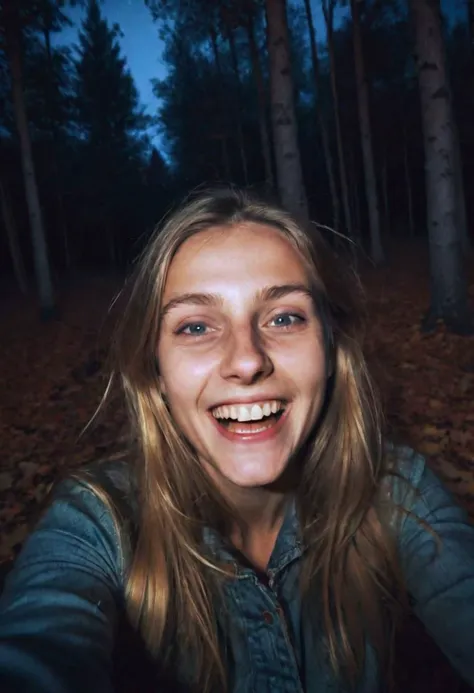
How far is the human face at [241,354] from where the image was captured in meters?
1.48

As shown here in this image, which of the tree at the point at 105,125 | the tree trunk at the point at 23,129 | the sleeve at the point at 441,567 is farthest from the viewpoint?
the tree at the point at 105,125

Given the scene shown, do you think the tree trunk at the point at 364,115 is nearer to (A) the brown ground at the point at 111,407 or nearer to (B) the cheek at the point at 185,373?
(A) the brown ground at the point at 111,407

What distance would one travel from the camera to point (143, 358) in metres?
1.68

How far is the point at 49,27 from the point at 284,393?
15.2 m

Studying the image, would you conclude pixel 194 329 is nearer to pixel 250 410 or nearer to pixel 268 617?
pixel 250 410

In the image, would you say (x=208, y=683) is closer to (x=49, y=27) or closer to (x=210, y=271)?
(x=210, y=271)

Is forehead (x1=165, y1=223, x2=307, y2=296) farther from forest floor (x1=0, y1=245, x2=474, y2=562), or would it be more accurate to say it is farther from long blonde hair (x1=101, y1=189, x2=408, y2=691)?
forest floor (x1=0, y1=245, x2=474, y2=562)

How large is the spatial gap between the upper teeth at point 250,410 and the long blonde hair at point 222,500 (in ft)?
0.97

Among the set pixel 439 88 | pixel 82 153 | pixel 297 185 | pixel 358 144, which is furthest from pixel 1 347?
pixel 358 144

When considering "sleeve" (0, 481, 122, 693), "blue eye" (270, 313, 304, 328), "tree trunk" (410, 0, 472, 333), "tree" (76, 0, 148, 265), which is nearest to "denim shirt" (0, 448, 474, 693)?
"sleeve" (0, 481, 122, 693)

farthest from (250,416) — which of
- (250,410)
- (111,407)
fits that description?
(111,407)

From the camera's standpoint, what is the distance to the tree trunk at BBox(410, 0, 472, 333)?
6.05 meters

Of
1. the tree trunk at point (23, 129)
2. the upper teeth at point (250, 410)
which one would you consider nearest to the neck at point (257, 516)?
the upper teeth at point (250, 410)

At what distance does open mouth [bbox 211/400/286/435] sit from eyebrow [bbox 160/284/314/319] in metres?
0.34
